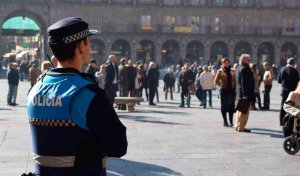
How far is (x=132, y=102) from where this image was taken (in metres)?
15.2

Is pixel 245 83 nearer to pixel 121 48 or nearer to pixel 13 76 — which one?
pixel 13 76

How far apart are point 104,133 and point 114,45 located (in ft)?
163

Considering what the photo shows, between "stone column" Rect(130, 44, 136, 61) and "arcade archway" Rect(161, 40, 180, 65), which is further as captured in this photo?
"arcade archway" Rect(161, 40, 180, 65)

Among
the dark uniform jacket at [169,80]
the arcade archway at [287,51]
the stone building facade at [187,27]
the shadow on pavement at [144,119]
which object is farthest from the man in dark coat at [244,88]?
the arcade archway at [287,51]

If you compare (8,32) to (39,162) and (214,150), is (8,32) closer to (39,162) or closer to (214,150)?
(214,150)

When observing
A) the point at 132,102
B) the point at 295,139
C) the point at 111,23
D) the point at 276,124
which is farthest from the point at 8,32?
the point at 295,139

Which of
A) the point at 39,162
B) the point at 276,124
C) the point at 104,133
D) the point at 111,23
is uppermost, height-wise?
the point at 111,23

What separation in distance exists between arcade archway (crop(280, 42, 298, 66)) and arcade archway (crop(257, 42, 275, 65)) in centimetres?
108

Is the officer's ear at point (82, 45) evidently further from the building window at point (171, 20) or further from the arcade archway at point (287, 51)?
the arcade archway at point (287, 51)

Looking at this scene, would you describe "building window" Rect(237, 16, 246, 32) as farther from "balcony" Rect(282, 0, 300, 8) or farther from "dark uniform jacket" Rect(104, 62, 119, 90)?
"dark uniform jacket" Rect(104, 62, 119, 90)

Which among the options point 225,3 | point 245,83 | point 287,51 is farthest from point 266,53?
point 245,83

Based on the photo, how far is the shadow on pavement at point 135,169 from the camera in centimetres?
676

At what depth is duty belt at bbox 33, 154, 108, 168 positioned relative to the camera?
232cm

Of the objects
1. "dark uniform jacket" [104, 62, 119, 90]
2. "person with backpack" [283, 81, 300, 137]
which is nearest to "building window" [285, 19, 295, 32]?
"dark uniform jacket" [104, 62, 119, 90]
